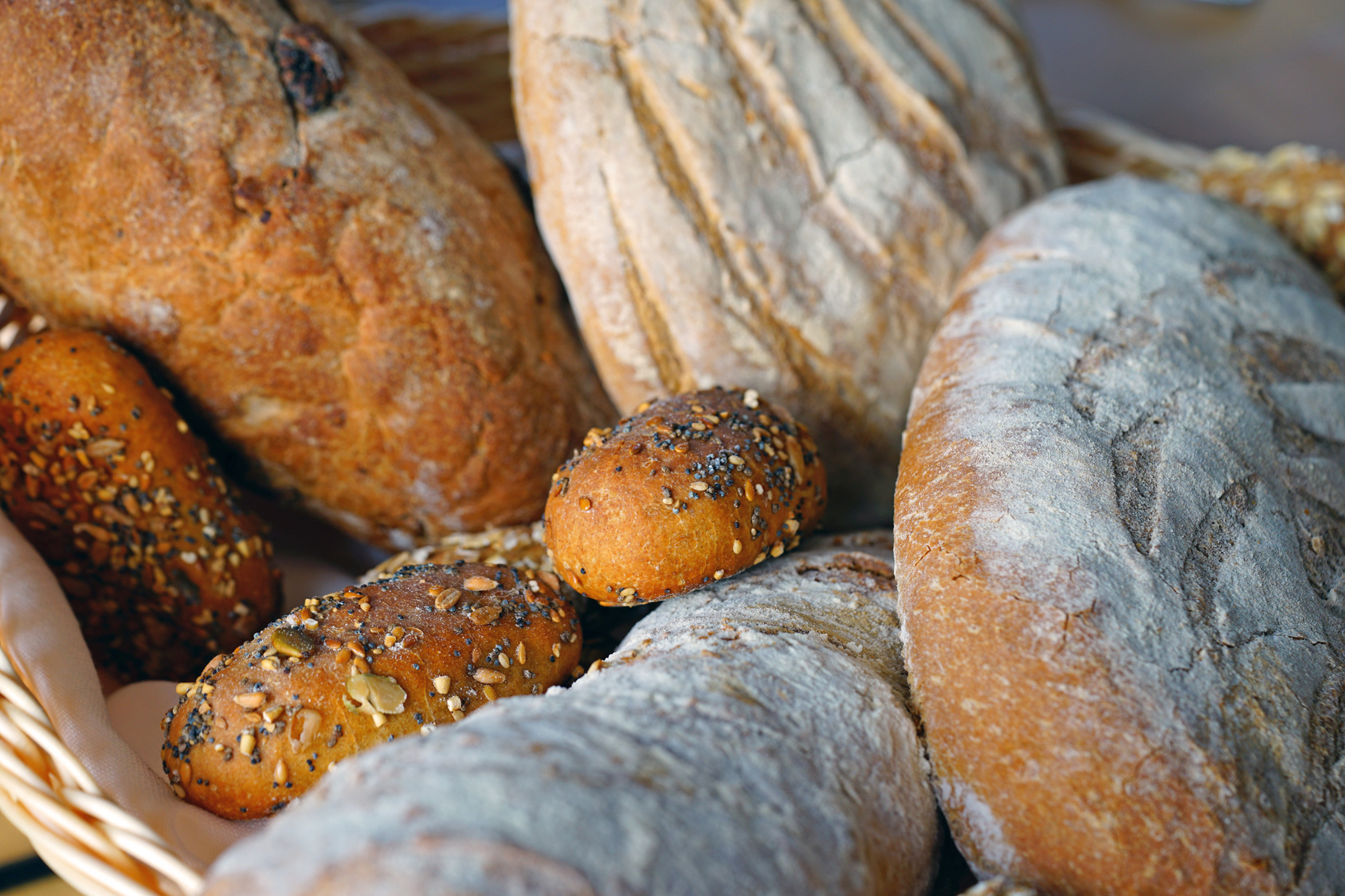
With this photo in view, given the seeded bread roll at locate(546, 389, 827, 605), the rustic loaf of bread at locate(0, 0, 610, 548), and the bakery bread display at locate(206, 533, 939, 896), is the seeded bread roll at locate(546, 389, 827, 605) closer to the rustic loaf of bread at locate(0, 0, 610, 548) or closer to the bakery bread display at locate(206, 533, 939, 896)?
the bakery bread display at locate(206, 533, 939, 896)

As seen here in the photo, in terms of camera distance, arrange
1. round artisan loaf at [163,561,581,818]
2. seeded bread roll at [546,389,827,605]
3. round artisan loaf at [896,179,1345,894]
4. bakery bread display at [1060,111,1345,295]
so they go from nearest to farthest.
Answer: round artisan loaf at [896,179,1345,894] < round artisan loaf at [163,561,581,818] < seeded bread roll at [546,389,827,605] < bakery bread display at [1060,111,1345,295]

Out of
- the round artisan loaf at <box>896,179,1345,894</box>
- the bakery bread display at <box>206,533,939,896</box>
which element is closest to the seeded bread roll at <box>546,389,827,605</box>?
the bakery bread display at <box>206,533,939,896</box>

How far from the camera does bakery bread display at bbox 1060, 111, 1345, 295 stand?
194 cm

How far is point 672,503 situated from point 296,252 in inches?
32.3

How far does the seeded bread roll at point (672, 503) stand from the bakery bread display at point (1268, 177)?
1.42 m

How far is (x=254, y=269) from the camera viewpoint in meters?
1.48

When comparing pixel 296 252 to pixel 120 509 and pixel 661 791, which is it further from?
pixel 661 791

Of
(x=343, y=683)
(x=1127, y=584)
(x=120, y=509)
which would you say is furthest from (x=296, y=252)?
(x=1127, y=584)

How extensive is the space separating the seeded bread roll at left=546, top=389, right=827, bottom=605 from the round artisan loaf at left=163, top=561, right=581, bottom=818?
0.14m

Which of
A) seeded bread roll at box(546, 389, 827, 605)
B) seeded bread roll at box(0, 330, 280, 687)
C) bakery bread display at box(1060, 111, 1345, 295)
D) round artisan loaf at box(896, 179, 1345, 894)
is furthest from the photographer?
bakery bread display at box(1060, 111, 1345, 295)

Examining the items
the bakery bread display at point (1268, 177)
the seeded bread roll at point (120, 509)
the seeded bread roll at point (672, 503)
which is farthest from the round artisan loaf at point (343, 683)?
the bakery bread display at point (1268, 177)

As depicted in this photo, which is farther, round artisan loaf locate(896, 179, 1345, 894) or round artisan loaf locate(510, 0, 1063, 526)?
round artisan loaf locate(510, 0, 1063, 526)

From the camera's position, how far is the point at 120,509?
1401 millimetres

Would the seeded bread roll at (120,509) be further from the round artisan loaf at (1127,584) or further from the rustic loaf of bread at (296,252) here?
the round artisan loaf at (1127,584)
